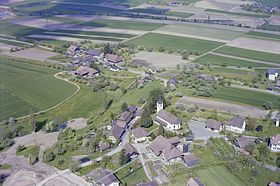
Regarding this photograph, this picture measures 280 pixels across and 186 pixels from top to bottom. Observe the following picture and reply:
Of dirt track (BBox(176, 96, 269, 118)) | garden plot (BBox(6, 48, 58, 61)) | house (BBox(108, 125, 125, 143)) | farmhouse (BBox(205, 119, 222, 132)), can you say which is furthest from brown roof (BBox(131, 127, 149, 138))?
garden plot (BBox(6, 48, 58, 61))

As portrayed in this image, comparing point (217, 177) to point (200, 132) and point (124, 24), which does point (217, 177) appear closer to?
point (200, 132)

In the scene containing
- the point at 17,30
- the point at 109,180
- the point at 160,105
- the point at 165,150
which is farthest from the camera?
the point at 17,30

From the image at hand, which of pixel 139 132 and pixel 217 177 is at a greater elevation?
pixel 139 132

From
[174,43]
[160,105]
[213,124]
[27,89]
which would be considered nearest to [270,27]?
[174,43]

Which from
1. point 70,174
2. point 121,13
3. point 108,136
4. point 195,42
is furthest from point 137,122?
point 121,13

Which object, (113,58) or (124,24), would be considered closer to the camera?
(113,58)

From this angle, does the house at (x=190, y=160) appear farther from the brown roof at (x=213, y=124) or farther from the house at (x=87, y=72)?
the house at (x=87, y=72)

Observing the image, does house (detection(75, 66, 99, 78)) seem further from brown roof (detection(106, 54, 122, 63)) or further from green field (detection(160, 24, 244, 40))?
green field (detection(160, 24, 244, 40))

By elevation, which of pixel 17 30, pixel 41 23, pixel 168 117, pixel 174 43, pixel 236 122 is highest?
pixel 41 23

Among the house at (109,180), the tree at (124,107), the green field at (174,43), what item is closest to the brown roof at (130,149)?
the house at (109,180)
